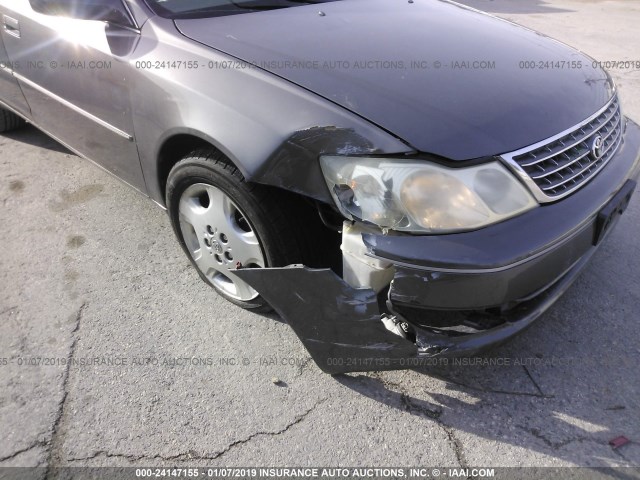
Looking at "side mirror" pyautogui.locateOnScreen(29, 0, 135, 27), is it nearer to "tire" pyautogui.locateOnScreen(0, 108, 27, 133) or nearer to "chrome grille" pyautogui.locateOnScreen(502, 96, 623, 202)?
"chrome grille" pyautogui.locateOnScreen(502, 96, 623, 202)

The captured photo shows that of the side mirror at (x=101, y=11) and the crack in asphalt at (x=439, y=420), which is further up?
the side mirror at (x=101, y=11)

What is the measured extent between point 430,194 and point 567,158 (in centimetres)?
61

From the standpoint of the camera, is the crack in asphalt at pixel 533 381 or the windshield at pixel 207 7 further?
the windshield at pixel 207 7

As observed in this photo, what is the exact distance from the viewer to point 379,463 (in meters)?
1.77

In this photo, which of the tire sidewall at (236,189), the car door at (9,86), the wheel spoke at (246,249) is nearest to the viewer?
the tire sidewall at (236,189)

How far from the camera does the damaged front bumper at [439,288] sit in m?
1.61

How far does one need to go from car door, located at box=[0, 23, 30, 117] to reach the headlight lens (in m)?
2.55

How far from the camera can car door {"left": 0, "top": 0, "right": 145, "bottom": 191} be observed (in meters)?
2.34

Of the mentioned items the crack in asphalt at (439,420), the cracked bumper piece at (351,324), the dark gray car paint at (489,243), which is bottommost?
the crack in asphalt at (439,420)

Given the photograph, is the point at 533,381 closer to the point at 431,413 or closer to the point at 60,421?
the point at 431,413

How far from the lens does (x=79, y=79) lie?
2.54 m

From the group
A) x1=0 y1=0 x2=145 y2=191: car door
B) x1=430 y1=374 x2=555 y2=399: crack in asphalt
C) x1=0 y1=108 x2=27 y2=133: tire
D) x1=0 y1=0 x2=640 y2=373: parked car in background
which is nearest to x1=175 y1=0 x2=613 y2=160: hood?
x1=0 y1=0 x2=640 y2=373: parked car in background

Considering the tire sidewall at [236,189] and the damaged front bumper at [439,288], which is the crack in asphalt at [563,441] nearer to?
the damaged front bumper at [439,288]

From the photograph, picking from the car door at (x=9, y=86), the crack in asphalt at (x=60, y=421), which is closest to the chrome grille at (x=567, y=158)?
the crack in asphalt at (x=60, y=421)
